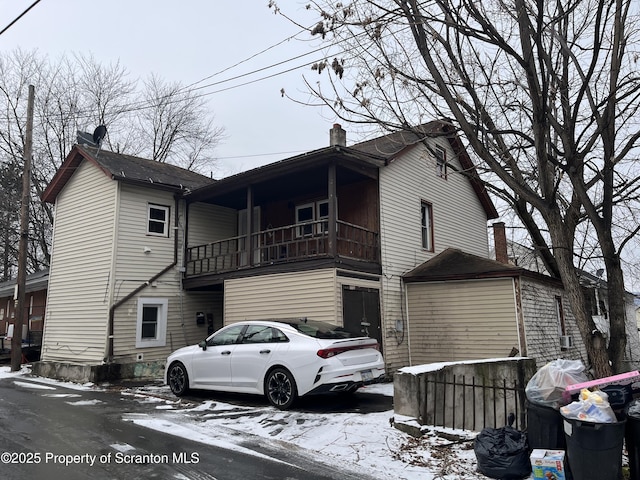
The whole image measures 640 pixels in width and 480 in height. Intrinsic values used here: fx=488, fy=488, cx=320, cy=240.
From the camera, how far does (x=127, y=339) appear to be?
14344mm

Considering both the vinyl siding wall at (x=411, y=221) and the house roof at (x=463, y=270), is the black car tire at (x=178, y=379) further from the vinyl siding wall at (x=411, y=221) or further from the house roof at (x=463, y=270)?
the house roof at (x=463, y=270)

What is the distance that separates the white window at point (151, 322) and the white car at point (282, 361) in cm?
527

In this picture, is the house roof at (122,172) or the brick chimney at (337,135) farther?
the brick chimney at (337,135)

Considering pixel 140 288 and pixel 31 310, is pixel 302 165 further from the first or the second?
pixel 31 310

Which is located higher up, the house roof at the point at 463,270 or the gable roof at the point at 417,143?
the gable roof at the point at 417,143

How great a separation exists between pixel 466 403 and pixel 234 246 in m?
11.4

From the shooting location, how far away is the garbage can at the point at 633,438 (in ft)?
15.0

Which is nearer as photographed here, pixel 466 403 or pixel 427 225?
pixel 466 403

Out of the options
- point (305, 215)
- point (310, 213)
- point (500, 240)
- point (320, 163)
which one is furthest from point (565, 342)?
point (320, 163)

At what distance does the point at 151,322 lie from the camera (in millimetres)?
15148

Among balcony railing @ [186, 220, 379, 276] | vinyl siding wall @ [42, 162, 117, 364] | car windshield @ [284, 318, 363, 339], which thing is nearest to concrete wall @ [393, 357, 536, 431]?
car windshield @ [284, 318, 363, 339]

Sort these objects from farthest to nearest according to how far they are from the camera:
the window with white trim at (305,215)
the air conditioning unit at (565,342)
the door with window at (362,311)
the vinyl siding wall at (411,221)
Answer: the window with white trim at (305,215), the air conditioning unit at (565,342), the vinyl siding wall at (411,221), the door with window at (362,311)

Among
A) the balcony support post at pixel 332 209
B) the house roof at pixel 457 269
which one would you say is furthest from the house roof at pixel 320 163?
the house roof at pixel 457 269

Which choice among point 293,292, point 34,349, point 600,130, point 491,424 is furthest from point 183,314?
point 600,130
